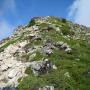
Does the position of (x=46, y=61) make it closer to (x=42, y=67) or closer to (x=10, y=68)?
(x=42, y=67)

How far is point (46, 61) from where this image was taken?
82750mm

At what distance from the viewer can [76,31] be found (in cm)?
12481

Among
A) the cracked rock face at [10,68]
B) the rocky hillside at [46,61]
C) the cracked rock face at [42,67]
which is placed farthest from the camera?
the cracked rock face at [10,68]

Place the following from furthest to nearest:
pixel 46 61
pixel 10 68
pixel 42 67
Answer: pixel 10 68 < pixel 46 61 < pixel 42 67

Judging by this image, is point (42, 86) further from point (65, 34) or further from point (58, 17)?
point (58, 17)

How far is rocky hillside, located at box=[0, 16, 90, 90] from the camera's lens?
75.6m

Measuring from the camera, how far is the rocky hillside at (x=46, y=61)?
75625 millimetres

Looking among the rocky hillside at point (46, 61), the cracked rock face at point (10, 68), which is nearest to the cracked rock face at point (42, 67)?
the rocky hillside at point (46, 61)

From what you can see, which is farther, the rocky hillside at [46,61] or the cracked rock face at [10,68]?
the cracked rock face at [10,68]

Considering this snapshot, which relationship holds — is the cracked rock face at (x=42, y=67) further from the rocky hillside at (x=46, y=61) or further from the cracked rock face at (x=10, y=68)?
the cracked rock face at (x=10, y=68)

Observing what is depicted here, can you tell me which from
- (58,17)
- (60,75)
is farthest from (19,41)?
(58,17)

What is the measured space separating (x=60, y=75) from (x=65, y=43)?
71.5ft

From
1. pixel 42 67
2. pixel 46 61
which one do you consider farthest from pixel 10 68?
pixel 46 61

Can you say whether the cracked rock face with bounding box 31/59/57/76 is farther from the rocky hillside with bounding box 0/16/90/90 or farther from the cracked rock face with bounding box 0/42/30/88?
the cracked rock face with bounding box 0/42/30/88
